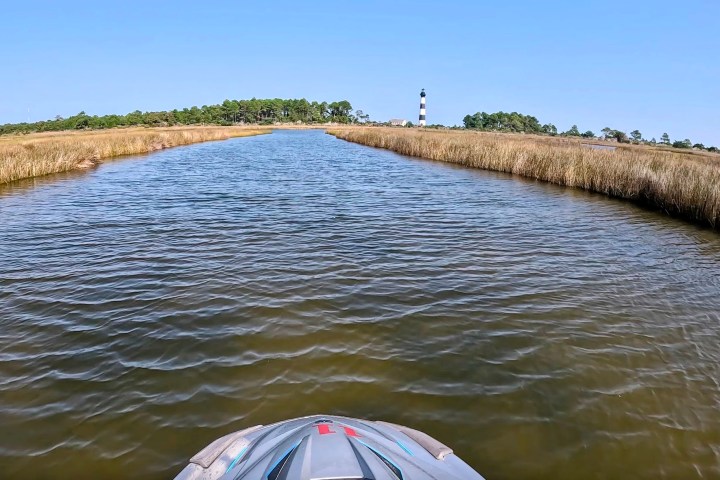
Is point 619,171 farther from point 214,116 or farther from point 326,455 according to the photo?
point 214,116

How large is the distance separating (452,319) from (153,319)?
4.80 metres

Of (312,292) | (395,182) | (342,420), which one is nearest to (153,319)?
(312,292)

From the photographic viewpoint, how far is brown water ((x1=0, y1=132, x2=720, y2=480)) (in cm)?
421

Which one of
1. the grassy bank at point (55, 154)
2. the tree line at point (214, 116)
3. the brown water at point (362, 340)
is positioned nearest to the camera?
the brown water at point (362, 340)

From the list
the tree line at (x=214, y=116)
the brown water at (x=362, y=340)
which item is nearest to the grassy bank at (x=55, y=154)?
the brown water at (x=362, y=340)

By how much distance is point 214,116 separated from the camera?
166 meters

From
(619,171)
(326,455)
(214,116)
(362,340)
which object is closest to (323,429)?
(326,455)

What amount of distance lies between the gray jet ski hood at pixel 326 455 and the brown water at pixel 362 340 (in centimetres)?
99

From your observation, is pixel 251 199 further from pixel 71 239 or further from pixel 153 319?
pixel 153 319

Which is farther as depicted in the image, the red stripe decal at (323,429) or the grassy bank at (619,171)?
the grassy bank at (619,171)

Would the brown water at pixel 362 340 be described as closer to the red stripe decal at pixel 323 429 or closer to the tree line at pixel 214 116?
the red stripe decal at pixel 323 429

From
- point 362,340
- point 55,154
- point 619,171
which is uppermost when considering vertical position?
point 55,154

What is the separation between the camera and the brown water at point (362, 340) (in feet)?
13.8

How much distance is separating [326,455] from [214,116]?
180432 millimetres
